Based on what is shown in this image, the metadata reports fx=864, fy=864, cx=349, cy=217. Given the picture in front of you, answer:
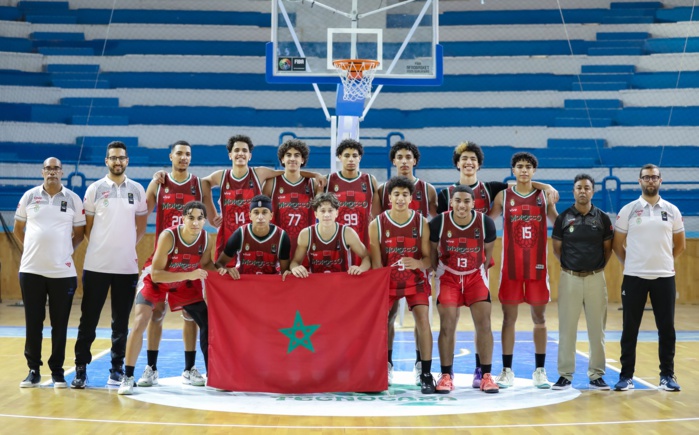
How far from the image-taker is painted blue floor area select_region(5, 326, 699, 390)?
707cm

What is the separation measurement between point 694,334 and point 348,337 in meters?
5.18

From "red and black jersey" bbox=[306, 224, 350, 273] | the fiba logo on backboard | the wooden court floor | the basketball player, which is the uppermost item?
the fiba logo on backboard

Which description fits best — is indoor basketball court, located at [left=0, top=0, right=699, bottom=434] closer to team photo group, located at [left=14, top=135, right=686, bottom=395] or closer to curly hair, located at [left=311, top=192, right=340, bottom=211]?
team photo group, located at [left=14, top=135, right=686, bottom=395]

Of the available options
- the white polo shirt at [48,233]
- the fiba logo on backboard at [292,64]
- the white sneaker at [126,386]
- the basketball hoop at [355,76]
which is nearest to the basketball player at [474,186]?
the white sneaker at [126,386]

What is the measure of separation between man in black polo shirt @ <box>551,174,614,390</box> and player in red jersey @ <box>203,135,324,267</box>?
2.00 meters

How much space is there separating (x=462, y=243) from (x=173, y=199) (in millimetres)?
2286

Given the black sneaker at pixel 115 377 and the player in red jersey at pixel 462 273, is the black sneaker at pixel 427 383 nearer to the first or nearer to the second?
the player in red jersey at pixel 462 273

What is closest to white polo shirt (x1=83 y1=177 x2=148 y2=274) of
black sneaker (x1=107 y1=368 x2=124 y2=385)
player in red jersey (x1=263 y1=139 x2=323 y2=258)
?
black sneaker (x1=107 y1=368 x2=124 y2=385)

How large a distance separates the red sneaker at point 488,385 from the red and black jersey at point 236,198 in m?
2.21

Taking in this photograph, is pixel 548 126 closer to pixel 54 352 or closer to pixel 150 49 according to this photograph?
pixel 150 49

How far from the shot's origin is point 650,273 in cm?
651

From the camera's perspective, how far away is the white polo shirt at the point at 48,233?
21.0 feet

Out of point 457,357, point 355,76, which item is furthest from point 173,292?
point 355,76

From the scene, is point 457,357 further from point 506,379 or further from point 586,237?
point 586,237
